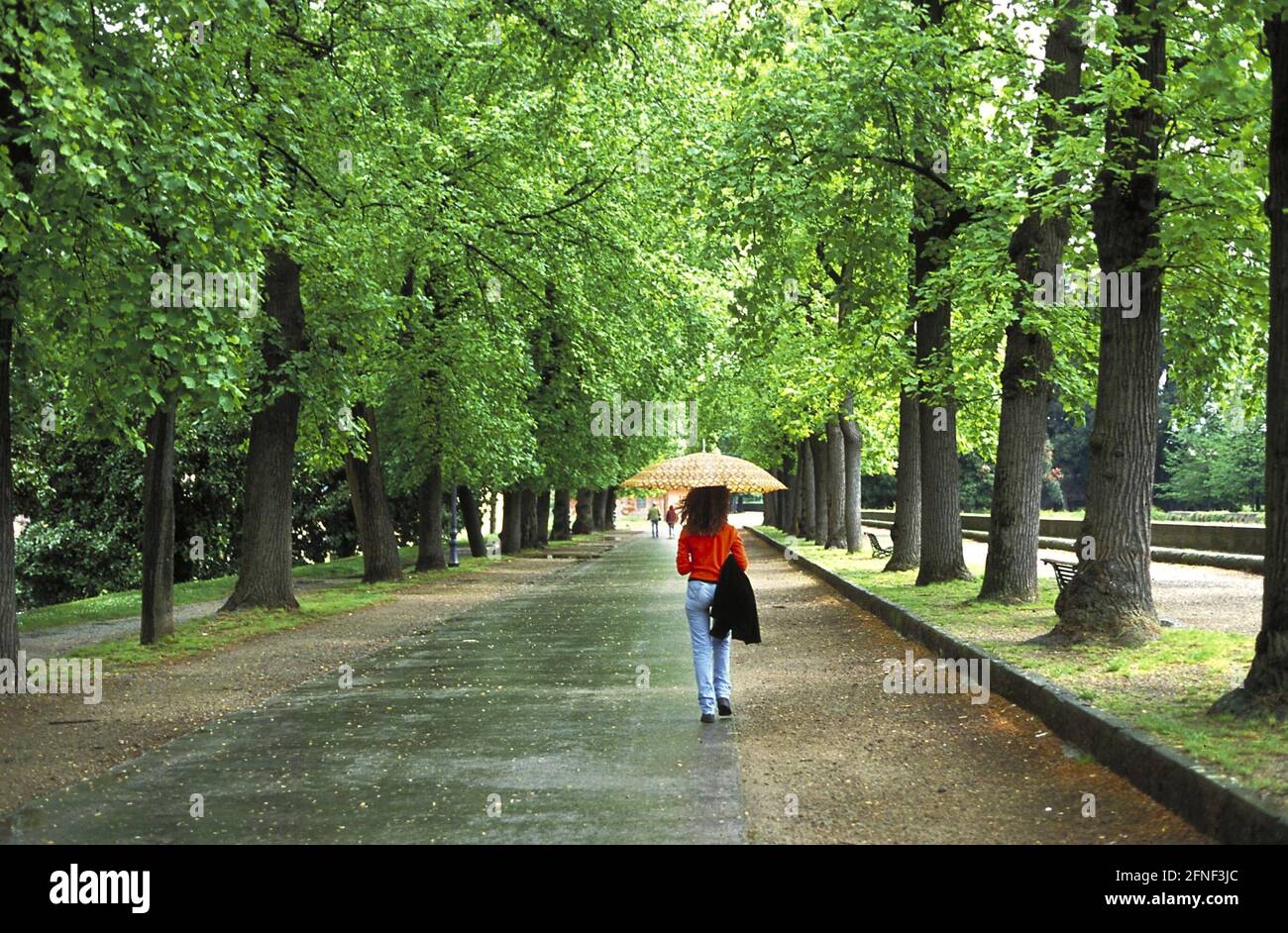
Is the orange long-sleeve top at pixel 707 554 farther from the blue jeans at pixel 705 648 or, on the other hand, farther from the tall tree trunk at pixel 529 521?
the tall tree trunk at pixel 529 521

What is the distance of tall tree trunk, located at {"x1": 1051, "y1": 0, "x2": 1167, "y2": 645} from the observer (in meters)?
14.0

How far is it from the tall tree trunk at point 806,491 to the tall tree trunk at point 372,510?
77.6ft

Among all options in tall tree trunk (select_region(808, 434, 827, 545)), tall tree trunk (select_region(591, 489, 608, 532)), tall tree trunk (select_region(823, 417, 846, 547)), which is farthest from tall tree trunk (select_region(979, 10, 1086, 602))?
tall tree trunk (select_region(591, 489, 608, 532))

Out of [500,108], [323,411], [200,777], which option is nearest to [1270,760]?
[200,777]

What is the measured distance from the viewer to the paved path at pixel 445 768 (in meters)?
7.52

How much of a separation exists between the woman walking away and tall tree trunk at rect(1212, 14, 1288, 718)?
3.78 m

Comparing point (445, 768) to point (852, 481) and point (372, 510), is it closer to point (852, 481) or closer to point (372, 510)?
point (372, 510)

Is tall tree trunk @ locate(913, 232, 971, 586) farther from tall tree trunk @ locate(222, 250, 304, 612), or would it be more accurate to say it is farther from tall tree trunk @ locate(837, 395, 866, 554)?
tall tree trunk @ locate(837, 395, 866, 554)

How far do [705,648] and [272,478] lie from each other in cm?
1212

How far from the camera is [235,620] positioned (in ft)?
66.6

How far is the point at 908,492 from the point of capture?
2792 centimetres

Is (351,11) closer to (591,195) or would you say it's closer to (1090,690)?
(591,195)

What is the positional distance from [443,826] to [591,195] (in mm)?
20591

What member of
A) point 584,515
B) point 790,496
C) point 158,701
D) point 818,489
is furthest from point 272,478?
point 584,515
